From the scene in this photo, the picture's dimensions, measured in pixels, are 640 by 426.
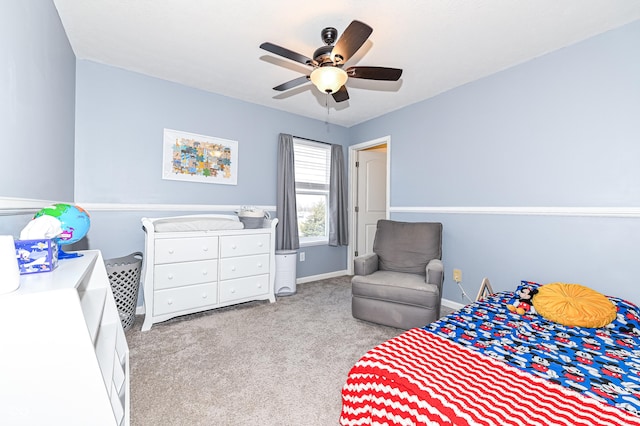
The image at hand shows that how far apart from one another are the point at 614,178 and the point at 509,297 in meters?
1.16

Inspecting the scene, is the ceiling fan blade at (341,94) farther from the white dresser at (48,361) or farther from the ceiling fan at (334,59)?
the white dresser at (48,361)

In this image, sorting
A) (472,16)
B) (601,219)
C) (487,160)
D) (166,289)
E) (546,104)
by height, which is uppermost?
(472,16)

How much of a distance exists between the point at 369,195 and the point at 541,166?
7.91 feet

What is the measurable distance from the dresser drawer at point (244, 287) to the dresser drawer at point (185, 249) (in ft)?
1.12

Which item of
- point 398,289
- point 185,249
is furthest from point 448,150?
point 185,249

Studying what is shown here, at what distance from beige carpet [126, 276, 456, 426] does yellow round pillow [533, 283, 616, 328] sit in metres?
1.07

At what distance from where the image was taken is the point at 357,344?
214 cm

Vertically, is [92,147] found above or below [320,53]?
below

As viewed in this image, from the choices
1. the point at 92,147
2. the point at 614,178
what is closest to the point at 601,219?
the point at 614,178

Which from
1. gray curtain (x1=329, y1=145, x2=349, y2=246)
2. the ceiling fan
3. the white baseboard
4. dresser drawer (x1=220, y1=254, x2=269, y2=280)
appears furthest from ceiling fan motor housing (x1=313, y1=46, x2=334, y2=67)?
the white baseboard

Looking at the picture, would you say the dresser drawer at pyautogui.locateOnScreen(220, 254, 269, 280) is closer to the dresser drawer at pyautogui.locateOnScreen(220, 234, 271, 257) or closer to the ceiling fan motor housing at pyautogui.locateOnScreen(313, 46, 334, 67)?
the dresser drawer at pyautogui.locateOnScreen(220, 234, 271, 257)

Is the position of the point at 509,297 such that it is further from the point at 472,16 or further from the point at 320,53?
the point at 320,53

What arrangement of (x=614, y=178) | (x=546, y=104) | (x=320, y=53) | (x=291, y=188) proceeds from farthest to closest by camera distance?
(x=291, y=188) < (x=546, y=104) < (x=614, y=178) < (x=320, y=53)

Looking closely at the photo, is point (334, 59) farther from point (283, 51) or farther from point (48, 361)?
point (48, 361)
